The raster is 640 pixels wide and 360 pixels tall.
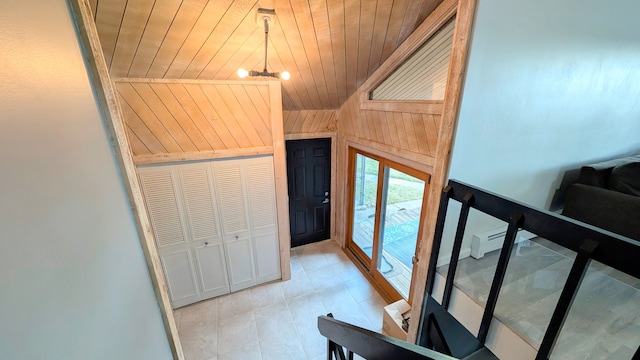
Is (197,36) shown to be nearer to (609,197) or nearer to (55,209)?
(55,209)

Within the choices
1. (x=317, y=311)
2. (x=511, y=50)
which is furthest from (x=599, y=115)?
(x=317, y=311)

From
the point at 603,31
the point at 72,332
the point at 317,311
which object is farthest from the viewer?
the point at 317,311

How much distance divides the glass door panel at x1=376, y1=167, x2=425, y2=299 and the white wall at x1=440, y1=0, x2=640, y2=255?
3.04ft

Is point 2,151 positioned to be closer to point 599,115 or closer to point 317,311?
point 317,311

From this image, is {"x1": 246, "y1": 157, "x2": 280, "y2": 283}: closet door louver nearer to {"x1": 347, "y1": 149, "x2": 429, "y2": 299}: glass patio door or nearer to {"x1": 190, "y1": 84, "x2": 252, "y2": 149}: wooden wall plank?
{"x1": 190, "y1": 84, "x2": 252, "y2": 149}: wooden wall plank

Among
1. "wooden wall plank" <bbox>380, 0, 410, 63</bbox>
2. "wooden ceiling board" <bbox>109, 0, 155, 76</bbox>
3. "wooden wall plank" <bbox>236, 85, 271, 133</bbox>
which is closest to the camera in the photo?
"wooden ceiling board" <bbox>109, 0, 155, 76</bbox>

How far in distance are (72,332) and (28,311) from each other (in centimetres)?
17

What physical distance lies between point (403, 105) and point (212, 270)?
3.17 m

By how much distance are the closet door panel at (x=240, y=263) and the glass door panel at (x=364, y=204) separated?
1774 mm

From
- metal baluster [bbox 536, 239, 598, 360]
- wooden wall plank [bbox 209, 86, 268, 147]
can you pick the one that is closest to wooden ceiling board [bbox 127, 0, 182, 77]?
wooden wall plank [bbox 209, 86, 268, 147]

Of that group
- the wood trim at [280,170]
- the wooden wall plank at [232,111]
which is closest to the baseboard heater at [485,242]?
the wood trim at [280,170]

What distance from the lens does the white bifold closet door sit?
2775mm

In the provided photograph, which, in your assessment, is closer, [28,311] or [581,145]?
[28,311]

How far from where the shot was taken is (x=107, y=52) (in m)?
2.00
